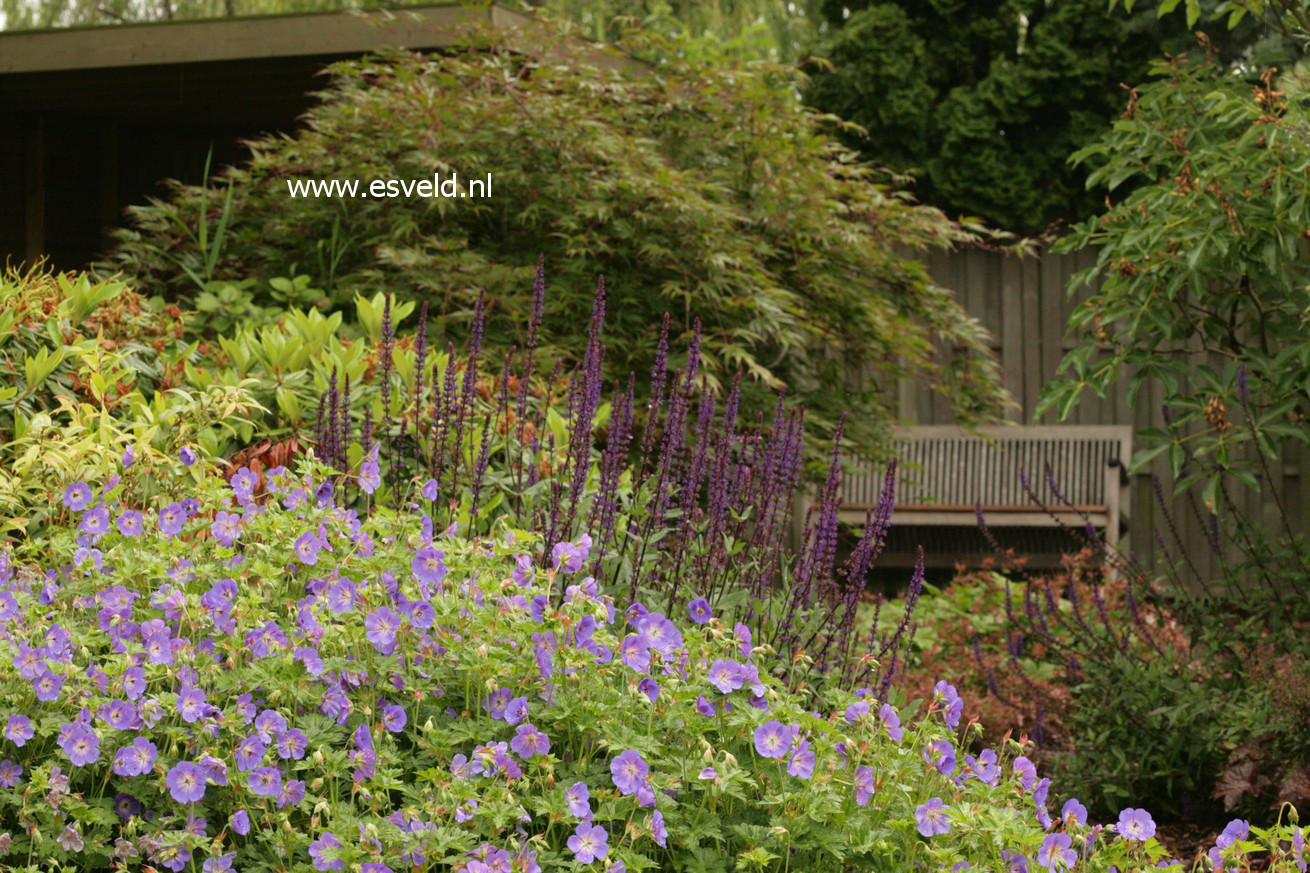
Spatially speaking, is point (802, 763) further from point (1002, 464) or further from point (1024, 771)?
point (1002, 464)

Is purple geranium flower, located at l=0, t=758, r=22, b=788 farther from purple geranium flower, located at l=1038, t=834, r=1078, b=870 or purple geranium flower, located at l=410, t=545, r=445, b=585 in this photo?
purple geranium flower, located at l=1038, t=834, r=1078, b=870

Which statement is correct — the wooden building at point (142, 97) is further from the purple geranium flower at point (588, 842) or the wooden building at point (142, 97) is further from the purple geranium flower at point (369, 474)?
the purple geranium flower at point (588, 842)

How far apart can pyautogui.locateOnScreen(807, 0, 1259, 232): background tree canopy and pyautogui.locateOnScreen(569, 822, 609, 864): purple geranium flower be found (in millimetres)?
8418

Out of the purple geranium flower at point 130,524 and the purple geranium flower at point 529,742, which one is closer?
the purple geranium flower at point 529,742

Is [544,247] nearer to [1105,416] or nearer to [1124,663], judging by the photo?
[1124,663]

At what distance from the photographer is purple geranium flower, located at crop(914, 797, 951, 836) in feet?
6.01

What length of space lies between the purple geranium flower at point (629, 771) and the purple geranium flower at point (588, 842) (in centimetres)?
7

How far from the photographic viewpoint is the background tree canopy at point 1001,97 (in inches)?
381

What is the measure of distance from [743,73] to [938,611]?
8.10 ft

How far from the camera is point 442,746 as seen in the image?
1.83 metres

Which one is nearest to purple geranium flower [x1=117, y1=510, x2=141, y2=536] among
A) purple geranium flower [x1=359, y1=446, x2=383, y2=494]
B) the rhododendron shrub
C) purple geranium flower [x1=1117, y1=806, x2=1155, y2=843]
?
the rhododendron shrub

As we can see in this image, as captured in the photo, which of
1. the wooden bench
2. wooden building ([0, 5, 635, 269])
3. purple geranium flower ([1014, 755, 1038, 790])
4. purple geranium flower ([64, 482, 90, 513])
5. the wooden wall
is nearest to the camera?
purple geranium flower ([1014, 755, 1038, 790])

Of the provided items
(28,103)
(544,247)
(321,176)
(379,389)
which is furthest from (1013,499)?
(28,103)

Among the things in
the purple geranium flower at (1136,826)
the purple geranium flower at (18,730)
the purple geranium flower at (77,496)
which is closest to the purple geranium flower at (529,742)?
the purple geranium flower at (18,730)
